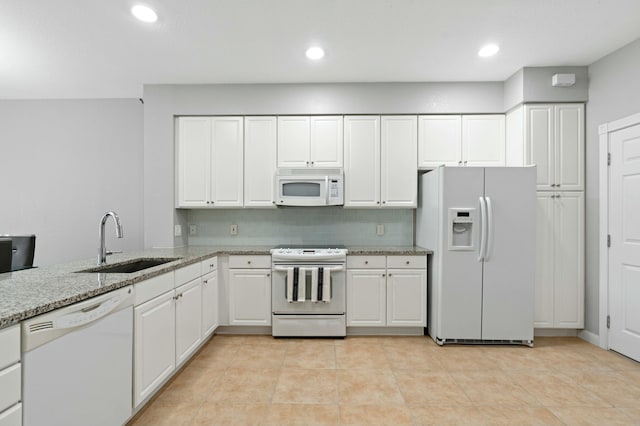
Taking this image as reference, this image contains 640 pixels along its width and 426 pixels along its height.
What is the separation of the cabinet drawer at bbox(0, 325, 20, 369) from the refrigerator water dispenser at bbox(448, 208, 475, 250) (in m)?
2.94

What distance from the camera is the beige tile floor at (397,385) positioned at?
197cm

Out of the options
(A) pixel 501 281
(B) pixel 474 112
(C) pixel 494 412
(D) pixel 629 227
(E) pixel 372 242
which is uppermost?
(B) pixel 474 112

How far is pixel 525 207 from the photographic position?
2.96 metres

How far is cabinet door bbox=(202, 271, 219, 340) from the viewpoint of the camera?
288cm

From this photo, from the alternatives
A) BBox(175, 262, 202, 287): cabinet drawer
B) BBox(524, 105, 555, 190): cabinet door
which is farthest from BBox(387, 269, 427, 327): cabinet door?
BBox(175, 262, 202, 287): cabinet drawer

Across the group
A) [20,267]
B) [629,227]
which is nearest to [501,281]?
[629,227]

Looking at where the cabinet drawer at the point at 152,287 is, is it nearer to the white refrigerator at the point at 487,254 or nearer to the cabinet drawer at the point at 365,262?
the cabinet drawer at the point at 365,262

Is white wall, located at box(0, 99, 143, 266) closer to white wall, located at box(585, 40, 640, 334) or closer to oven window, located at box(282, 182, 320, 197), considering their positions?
oven window, located at box(282, 182, 320, 197)

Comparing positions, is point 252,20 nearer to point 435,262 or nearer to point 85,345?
point 85,345

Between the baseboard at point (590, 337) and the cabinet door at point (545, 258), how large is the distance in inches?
13.1

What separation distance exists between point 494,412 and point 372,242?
209cm

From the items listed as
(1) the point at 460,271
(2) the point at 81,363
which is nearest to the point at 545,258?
(1) the point at 460,271

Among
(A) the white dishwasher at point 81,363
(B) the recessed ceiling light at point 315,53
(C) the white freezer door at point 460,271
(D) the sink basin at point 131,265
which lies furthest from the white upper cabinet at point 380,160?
(A) the white dishwasher at point 81,363

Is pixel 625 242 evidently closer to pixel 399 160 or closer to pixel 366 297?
pixel 399 160
